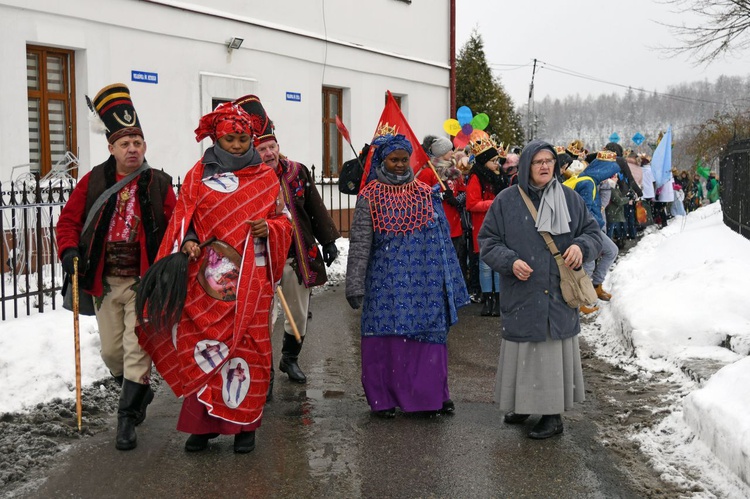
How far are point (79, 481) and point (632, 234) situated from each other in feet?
55.8

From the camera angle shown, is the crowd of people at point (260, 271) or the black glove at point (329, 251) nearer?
the crowd of people at point (260, 271)

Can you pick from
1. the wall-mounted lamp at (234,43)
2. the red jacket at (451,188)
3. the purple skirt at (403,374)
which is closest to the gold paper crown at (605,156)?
the red jacket at (451,188)

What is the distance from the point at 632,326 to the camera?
787 centimetres

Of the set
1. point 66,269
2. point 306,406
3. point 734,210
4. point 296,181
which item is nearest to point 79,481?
point 66,269

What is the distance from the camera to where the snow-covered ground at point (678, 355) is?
15.0ft

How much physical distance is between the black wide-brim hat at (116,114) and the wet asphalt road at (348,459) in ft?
6.05

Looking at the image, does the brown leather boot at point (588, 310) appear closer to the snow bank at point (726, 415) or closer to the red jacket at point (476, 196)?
the red jacket at point (476, 196)

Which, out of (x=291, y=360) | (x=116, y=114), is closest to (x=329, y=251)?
(x=291, y=360)

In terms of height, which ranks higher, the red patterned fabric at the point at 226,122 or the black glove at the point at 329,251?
the red patterned fabric at the point at 226,122

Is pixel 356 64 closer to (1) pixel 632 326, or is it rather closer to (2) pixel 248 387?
(1) pixel 632 326

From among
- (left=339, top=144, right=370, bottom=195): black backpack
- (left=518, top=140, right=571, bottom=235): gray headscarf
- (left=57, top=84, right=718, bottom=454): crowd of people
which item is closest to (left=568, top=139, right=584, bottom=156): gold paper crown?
(left=339, top=144, right=370, bottom=195): black backpack

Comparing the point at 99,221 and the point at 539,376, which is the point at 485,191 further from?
the point at 99,221

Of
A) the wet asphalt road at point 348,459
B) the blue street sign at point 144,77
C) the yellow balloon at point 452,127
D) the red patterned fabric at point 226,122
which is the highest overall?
the blue street sign at point 144,77

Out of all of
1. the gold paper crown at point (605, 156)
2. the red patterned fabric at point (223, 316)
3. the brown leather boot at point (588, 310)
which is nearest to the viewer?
the red patterned fabric at point (223, 316)
